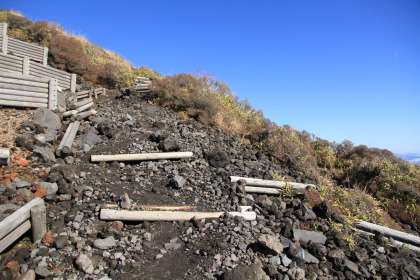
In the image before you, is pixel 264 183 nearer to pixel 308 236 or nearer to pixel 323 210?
pixel 323 210

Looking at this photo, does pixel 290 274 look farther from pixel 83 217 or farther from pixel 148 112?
pixel 148 112

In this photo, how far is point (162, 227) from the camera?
4711mm

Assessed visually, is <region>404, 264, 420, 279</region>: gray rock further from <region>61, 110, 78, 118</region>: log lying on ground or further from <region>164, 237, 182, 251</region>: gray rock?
<region>61, 110, 78, 118</region>: log lying on ground

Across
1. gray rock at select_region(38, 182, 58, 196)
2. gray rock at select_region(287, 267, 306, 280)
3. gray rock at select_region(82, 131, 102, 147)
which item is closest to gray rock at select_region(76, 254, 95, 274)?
gray rock at select_region(38, 182, 58, 196)

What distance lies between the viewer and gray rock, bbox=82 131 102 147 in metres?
7.63

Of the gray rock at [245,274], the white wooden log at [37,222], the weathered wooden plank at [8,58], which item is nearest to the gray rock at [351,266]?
the gray rock at [245,274]

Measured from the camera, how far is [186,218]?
16.3 ft

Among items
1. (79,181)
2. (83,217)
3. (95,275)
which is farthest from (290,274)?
(79,181)

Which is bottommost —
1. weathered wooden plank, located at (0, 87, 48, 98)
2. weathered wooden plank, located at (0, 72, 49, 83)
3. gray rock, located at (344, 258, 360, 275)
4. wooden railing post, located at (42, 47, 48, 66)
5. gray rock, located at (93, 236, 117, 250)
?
gray rock, located at (344, 258, 360, 275)

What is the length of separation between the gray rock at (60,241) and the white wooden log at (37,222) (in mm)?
270

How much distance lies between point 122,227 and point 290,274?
3.21 meters

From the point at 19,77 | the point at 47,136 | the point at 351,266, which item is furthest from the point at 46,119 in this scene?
the point at 351,266

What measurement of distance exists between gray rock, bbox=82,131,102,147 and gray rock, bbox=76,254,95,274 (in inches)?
185

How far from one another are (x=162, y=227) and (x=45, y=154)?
12.7 feet
